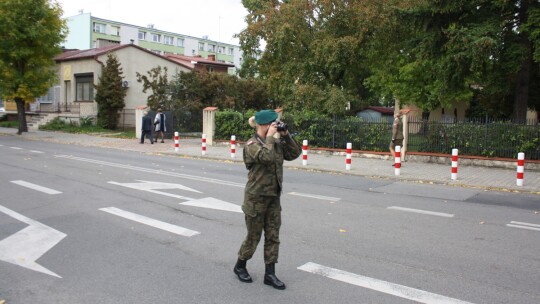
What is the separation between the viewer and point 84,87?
36281 mm

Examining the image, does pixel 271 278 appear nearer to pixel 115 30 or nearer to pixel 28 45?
pixel 28 45

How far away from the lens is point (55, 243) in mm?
6008

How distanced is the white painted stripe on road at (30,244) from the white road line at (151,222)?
115 cm

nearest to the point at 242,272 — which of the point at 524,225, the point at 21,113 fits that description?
the point at 524,225

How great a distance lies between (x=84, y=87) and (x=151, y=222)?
32400mm

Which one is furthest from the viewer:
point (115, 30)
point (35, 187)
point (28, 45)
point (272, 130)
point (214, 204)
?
point (115, 30)

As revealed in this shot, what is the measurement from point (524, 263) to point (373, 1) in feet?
71.8

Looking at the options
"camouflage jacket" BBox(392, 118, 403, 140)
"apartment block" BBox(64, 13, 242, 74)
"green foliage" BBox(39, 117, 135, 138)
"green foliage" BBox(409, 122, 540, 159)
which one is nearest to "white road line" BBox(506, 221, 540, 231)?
"camouflage jacket" BBox(392, 118, 403, 140)

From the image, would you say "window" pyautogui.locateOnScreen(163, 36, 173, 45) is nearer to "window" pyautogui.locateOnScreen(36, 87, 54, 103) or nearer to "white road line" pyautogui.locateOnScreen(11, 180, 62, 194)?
"window" pyautogui.locateOnScreen(36, 87, 54, 103)

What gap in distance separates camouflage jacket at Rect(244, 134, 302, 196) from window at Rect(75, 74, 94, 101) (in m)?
33.8

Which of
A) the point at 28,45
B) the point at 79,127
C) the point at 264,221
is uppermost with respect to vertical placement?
the point at 28,45

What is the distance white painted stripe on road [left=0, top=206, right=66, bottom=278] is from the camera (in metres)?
5.33

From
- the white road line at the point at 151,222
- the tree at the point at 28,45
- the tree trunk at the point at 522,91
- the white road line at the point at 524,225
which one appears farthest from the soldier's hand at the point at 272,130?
the tree at the point at 28,45

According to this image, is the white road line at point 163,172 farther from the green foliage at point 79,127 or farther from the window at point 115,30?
the window at point 115,30
